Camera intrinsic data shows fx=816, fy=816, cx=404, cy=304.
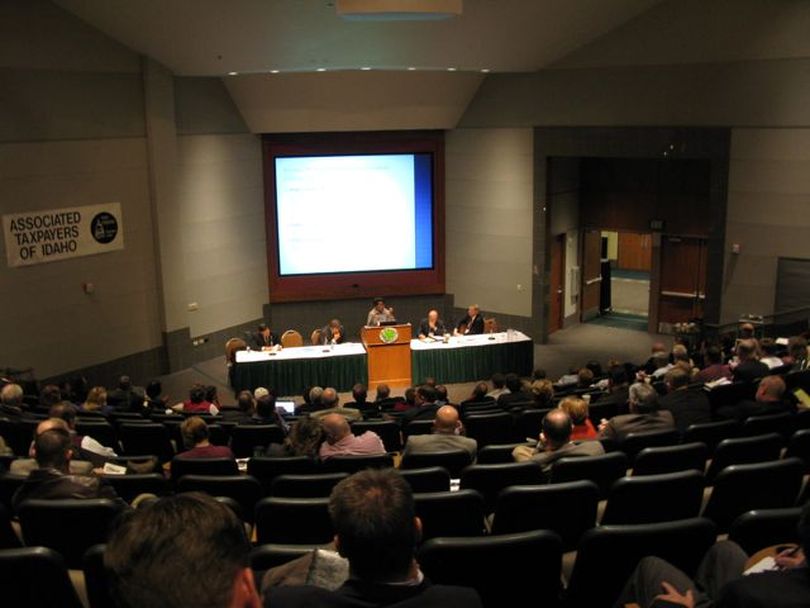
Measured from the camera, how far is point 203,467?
5.20m

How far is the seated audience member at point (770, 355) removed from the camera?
26.7ft

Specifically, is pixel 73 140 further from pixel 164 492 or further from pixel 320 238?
pixel 164 492

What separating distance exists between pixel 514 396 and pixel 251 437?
308 cm

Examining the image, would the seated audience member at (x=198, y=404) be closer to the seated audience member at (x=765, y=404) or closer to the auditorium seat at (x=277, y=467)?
the auditorium seat at (x=277, y=467)

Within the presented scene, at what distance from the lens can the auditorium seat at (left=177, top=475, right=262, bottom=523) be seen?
14.6ft

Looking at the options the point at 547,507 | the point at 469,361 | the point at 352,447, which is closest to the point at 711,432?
the point at 547,507

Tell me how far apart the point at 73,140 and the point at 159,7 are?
230 cm

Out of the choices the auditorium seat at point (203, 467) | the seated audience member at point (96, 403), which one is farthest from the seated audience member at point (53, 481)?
the seated audience member at point (96, 403)

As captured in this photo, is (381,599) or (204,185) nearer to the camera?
(381,599)

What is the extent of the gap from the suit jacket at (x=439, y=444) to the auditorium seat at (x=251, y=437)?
57.0 inches

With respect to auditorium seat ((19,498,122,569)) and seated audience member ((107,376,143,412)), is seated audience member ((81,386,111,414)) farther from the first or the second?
auditorium seat ((19,498,122,569))

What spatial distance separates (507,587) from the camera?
302 cm

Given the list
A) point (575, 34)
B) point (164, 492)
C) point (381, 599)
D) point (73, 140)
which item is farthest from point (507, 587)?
point (575, 34)

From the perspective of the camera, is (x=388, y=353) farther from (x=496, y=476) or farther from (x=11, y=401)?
(x=496, y=476)
